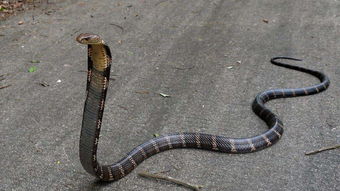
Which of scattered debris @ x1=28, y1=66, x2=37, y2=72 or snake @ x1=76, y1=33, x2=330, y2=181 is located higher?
snake @ x1=76, y1=33, x2=330, y2=181

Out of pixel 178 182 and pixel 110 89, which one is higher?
pixel 178 182

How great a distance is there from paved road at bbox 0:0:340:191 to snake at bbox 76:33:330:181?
0.09 m

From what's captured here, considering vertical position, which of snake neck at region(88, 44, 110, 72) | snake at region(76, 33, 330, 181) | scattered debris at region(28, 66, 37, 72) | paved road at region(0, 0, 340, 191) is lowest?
scattered debris at region(28, 66, 37, 72)

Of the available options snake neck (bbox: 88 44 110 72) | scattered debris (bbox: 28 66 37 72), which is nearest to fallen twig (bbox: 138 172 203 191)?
snake neck (bbox: 88 44 110 72)

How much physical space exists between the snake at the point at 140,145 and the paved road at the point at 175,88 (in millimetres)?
95

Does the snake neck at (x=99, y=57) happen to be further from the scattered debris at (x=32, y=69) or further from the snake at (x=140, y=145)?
the scattered debris at (x=32, y=69)

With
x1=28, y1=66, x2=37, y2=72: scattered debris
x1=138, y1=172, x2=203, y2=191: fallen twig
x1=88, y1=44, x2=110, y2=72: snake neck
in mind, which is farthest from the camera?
x1=28, y1=66, x2=37, y2=72: scattered debris

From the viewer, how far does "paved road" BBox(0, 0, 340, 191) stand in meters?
3.96

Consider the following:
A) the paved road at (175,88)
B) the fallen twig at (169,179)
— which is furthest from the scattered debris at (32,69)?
the fallen twig at (169,179)

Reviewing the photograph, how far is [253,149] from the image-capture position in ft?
14.0

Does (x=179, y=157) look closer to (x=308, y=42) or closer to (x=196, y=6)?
(x=308, y=42)

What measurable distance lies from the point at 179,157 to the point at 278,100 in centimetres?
181

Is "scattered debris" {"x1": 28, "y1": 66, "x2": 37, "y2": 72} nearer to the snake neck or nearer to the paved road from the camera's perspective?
the paved road

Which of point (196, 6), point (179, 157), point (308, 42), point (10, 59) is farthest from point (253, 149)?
point (196, 6)
